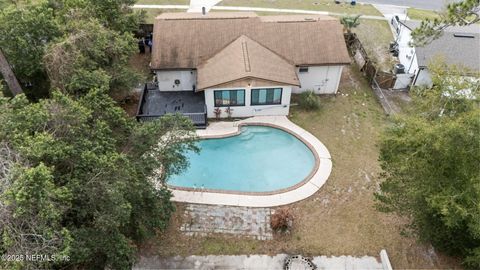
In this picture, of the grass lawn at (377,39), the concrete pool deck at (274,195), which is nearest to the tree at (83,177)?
the concrete pool deck at (274,195)

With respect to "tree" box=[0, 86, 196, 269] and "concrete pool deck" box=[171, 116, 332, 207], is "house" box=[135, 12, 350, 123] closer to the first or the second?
"concrete pool deck" box=[171, 116, 332, 207]

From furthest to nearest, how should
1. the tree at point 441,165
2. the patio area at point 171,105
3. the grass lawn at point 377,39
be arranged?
the grass lawn at point 377,39 → the patio area at point 171,105 → the tree at point 441,165

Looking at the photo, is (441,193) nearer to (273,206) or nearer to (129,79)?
(273,206)

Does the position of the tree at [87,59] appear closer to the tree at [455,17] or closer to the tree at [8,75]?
the tree at [8,75]

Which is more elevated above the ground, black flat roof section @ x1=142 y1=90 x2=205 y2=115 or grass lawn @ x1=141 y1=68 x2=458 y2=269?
black flat roof section @ x1=142 y1=90 x2=205 y2=115

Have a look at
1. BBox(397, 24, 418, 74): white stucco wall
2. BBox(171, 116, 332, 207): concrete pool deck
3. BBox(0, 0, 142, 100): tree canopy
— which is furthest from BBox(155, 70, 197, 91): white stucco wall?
BBox(397, 24, 418, 74): white stucco wall
